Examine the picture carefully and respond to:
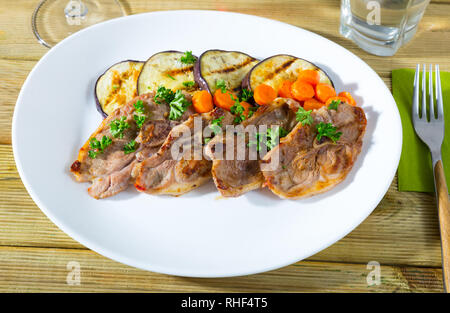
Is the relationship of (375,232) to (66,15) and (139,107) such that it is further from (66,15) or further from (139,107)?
(66,15)

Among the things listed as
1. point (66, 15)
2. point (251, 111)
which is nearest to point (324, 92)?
point (251, 111)

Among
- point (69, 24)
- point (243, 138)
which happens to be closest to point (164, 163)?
point (243, 138)

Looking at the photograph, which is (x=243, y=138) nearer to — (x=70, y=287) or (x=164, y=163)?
(x=164, y=163)

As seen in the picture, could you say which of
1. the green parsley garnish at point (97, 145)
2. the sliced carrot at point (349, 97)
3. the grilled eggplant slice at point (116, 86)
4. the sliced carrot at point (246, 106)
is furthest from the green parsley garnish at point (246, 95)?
the green parsley garnish at point (97, 145)

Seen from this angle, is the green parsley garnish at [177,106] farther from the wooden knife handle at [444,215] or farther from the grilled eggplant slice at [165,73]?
the wooden knife handle at [444,215]

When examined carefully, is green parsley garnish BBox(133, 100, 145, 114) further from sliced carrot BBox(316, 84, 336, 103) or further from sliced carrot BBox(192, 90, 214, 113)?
sliced carrot BBox(316, 84, 336, 103)

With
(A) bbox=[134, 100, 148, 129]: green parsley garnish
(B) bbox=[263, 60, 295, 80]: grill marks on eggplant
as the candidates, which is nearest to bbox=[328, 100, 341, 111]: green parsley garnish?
(B) bbox=[263, 60, 295, 80]: grill marks on eggplant
